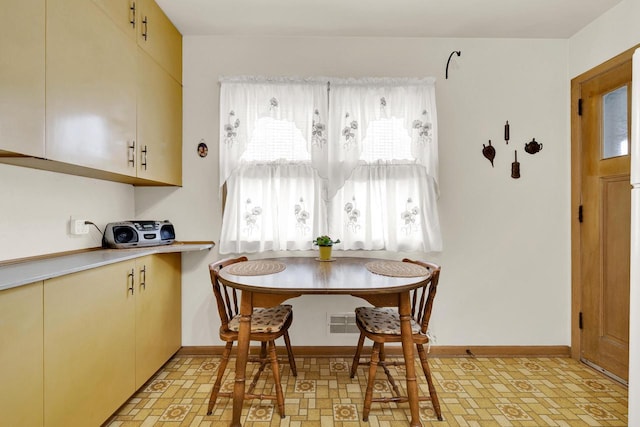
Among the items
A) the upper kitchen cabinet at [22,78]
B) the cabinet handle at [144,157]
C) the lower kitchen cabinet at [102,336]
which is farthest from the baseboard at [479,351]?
the upper kitchen cabinet at [22,78]

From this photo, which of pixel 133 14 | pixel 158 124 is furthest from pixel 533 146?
pixel 133 14

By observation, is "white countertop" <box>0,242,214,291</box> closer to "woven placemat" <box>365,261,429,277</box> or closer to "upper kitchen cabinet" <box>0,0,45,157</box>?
"upper kitchen cabinet" <box>0,0,45,157</box>

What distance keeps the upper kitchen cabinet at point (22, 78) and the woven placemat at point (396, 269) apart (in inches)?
70.0

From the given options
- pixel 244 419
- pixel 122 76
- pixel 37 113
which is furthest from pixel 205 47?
pixel 244 419

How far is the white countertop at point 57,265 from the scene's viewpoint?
3.91 ft

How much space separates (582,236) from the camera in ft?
8.41

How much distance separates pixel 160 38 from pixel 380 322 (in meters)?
2.47

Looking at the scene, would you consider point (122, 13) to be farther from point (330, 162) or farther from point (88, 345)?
point (88, 345)

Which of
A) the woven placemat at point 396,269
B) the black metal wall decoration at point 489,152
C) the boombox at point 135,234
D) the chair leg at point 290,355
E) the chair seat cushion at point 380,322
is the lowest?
the chair leg at point 290,355

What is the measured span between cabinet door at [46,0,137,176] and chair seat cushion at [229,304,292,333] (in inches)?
45.0

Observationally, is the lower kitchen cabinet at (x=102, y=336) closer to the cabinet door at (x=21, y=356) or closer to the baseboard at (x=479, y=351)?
the cabinet door at (x=21, y=356)

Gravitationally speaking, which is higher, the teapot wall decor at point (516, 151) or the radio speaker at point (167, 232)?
the teapot wall decor at point (516, 151)

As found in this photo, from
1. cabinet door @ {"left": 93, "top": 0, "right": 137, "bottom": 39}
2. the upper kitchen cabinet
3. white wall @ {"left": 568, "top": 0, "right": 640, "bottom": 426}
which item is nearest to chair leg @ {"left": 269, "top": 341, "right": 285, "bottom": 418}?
the upper kitchen cabinet

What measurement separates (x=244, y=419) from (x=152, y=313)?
927 millimetres
